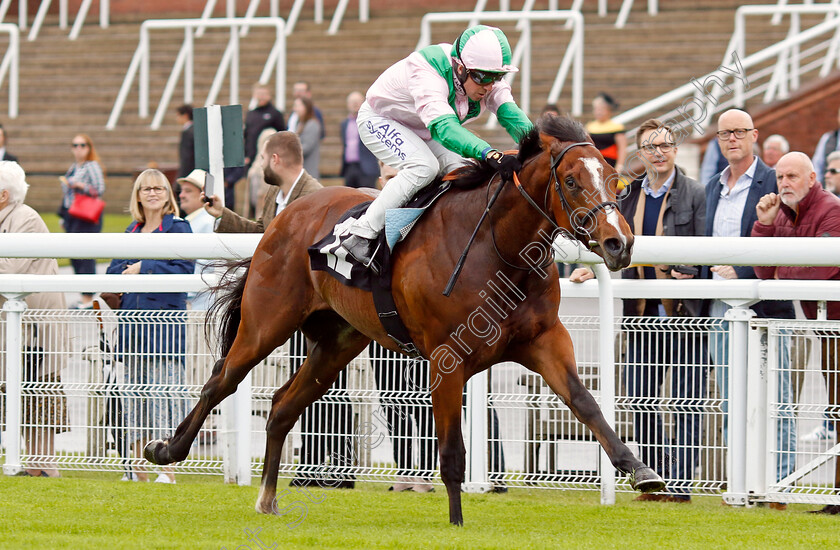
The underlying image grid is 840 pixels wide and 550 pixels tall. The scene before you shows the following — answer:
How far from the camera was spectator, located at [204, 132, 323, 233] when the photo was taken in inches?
293

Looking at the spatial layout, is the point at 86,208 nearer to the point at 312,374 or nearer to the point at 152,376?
the point at 152,376

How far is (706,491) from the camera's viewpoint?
625 centimetres

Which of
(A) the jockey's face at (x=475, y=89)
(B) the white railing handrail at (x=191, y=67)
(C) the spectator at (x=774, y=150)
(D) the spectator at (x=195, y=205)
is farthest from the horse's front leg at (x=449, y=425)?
(B) the white railing handrail at (x=191, y=67)

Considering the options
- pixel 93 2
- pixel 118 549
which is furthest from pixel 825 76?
pixel 93 2

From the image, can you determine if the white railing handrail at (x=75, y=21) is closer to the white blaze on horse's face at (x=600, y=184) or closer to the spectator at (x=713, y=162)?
the spectator at (x=713, y=162)

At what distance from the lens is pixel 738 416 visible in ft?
20.1

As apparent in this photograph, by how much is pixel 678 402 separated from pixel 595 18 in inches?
529

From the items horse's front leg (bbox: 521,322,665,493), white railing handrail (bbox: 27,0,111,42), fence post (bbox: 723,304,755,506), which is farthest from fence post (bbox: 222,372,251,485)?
white railing handrail (bbox: 27,0,111,42)

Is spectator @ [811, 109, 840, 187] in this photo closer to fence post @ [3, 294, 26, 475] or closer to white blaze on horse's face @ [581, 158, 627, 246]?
white blaze on horse's face @ [581, 158, 627, 246]

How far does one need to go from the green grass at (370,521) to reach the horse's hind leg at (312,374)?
326mm

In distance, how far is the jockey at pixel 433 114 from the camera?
5402mm

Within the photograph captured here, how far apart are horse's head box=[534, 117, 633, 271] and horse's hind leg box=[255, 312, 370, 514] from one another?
1498 mm

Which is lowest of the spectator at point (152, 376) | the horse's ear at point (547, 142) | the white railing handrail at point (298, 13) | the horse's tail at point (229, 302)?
the spectator at point (152, 376)

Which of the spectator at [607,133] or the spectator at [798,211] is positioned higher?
the spectator at [607,133]
